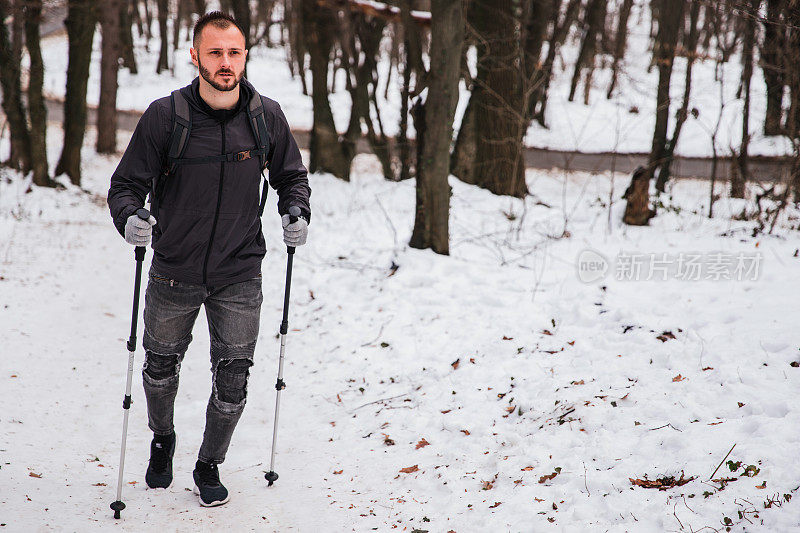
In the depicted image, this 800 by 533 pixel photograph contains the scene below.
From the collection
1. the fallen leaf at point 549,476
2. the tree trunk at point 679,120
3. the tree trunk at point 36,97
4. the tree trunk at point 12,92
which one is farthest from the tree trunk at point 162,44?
the fallen leaf at point 549,476

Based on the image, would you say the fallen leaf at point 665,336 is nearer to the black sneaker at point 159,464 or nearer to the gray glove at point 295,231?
the gray glove at point 295,231

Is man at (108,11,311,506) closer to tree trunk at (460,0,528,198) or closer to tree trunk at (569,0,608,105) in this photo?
Result: tree trunk at (460,0,528,198)

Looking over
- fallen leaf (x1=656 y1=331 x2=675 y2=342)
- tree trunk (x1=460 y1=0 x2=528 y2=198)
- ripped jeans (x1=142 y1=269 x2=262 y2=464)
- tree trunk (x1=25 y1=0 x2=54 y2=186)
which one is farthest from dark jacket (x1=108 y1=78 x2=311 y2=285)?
tree trunk (x1=25 y1=0 x2=54 y2=186)

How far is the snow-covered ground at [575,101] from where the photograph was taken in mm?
27953

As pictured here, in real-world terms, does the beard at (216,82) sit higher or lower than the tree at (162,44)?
lower

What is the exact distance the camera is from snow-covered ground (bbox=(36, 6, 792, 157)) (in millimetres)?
27953

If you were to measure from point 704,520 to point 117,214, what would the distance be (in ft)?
10.5

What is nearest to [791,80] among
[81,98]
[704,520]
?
[704,520]

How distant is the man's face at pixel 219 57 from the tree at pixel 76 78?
11.2 m

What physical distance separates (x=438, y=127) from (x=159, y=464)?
4879mm

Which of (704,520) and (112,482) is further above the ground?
(704,520)

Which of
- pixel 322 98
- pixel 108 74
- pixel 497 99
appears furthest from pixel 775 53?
pixel 108 74

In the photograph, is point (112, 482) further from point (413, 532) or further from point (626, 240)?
point (626, 240)

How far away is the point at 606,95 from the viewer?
115ft
